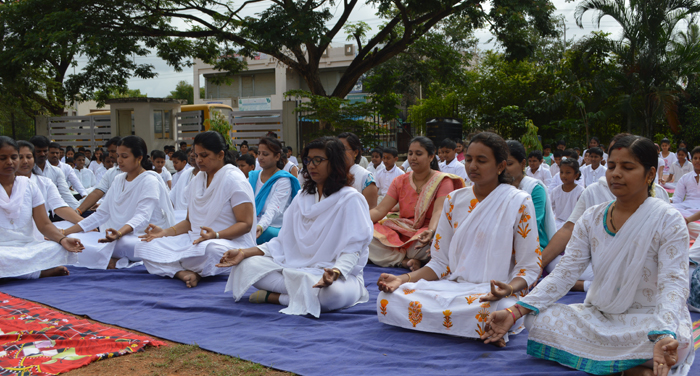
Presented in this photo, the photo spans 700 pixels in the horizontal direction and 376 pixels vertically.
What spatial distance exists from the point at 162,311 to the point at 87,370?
1.16 m

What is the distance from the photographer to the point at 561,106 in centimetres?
2183

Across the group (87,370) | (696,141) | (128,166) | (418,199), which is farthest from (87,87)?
(696,141)

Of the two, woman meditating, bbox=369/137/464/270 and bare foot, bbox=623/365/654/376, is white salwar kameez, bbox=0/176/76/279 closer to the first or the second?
woman meditating, bbox=369/137/464/270

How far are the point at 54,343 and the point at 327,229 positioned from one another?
1.86 m

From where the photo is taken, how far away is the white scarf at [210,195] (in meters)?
5.00

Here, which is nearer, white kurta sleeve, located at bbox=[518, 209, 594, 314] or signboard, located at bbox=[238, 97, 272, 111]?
white kurta sleeve, located at bbox=[518, 209, 594, 314]

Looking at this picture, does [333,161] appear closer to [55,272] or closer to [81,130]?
[55,272]

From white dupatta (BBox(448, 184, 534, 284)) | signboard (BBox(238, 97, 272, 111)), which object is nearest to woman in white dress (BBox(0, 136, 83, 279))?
white dupatta (BBox(448, 184, 534, 284))

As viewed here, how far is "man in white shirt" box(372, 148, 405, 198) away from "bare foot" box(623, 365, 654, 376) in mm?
6726

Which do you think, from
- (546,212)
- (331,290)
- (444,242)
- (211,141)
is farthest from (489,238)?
(211,141)

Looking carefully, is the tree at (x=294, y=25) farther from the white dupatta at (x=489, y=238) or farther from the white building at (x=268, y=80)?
the white building at (x=268, y=80)

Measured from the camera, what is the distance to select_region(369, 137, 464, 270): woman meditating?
5625 mm

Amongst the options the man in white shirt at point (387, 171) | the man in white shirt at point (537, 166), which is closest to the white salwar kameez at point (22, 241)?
the man in white shirt at point (387, 171)

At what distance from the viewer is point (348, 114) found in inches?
644
